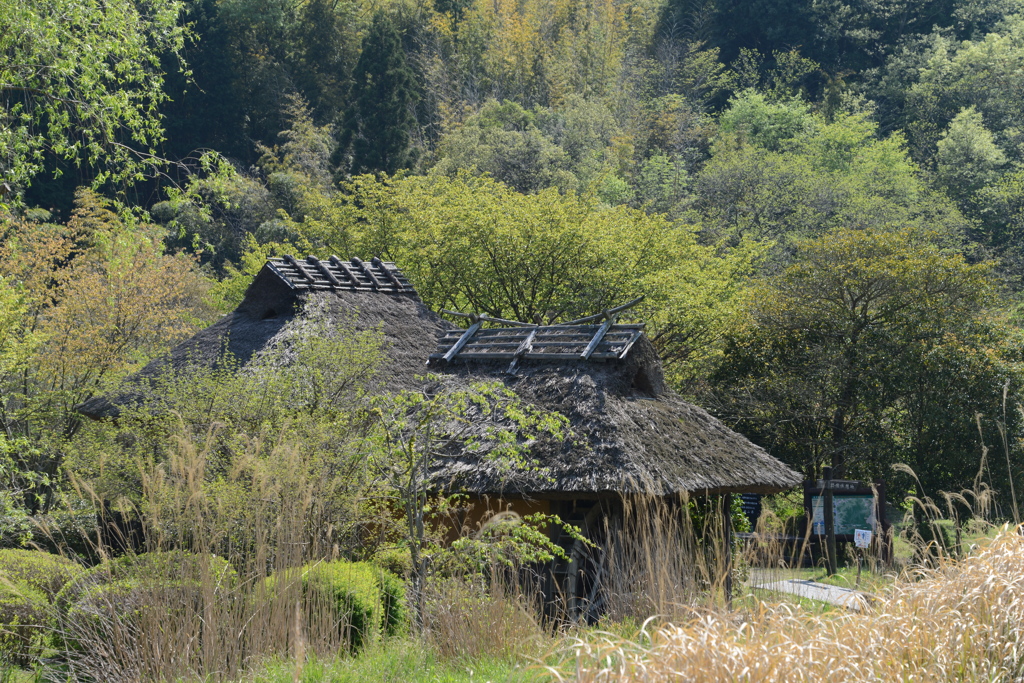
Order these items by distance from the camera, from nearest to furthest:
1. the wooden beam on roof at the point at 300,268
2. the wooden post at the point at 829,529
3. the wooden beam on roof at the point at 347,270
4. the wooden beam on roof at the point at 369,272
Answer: the wooden beam on roof at the point at 300,268 < the wooden post at the point at 829,529 < the wooden beam on roof at the point at 347,270 < the wooden beam on roof at the point at 369,272

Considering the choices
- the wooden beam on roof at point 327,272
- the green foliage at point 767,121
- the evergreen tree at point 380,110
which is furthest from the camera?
the green foliage at point 767,121

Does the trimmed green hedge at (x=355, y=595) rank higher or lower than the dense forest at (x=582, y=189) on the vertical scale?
lower

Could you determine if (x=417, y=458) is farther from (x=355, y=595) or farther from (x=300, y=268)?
(x=300, y=268)

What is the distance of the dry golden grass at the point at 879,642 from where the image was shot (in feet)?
10.1

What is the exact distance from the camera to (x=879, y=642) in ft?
11.6

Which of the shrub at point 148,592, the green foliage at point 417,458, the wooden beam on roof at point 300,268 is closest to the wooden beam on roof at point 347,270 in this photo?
the wooden beam on roof at point 300,268

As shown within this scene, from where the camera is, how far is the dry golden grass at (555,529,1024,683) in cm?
307

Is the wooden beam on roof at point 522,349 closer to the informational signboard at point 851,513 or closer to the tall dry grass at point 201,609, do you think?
the informational signboard at point 851,513

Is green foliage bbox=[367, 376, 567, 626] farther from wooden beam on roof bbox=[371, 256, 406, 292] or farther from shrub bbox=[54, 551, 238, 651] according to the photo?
wooden beam on roof bbox=[371, 256, 406, 292]

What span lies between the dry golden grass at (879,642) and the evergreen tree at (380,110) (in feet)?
82.1

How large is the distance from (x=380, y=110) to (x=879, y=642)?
88.6 ft

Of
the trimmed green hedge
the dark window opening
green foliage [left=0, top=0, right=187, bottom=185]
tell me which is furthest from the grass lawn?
the dark window opening

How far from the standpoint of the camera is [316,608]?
4812 millimetres

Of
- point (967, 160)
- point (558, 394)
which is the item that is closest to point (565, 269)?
point (558, 394)
